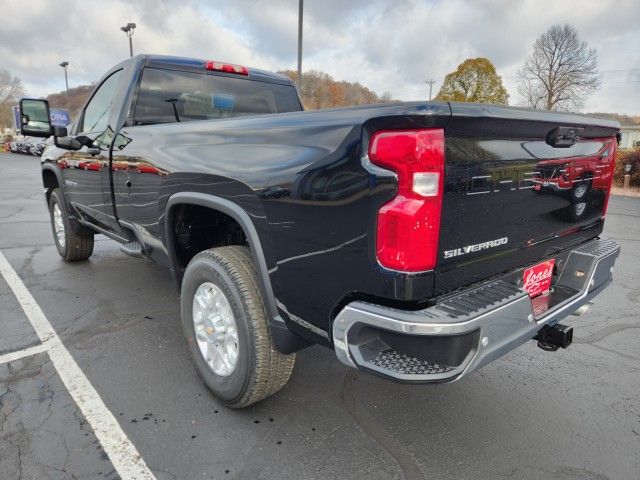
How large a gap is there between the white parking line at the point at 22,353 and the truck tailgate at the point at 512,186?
2.81 meters

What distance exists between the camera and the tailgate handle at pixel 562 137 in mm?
2074

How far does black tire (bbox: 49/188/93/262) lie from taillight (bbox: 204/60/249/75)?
2.26 m

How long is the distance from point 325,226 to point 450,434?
1.35 meters

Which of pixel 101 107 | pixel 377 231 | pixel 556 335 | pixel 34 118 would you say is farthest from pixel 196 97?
pixel 556 335

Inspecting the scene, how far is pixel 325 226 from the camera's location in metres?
1.80

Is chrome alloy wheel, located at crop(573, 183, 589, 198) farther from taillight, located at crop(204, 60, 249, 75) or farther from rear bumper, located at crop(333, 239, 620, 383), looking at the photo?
taillight, located at crop(204, 60, 249, 75)

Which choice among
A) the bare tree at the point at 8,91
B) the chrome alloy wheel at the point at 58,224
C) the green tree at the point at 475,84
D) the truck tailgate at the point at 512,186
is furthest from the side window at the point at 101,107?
the bare tree at the point at 8,91

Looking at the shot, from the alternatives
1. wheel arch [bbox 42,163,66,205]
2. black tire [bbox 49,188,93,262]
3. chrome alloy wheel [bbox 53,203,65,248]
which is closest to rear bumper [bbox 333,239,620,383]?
wheel arch [bbox 42,163,66,205]

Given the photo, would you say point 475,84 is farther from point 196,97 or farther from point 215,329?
point 215,329

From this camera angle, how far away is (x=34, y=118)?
4043 millimetres

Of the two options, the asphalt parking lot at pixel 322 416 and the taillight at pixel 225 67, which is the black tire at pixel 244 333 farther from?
the taillight at pixel 225 67

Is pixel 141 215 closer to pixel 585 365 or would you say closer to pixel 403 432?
pixel 403 432

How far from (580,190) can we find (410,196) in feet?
4.56

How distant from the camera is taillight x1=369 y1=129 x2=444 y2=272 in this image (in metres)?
1.58
